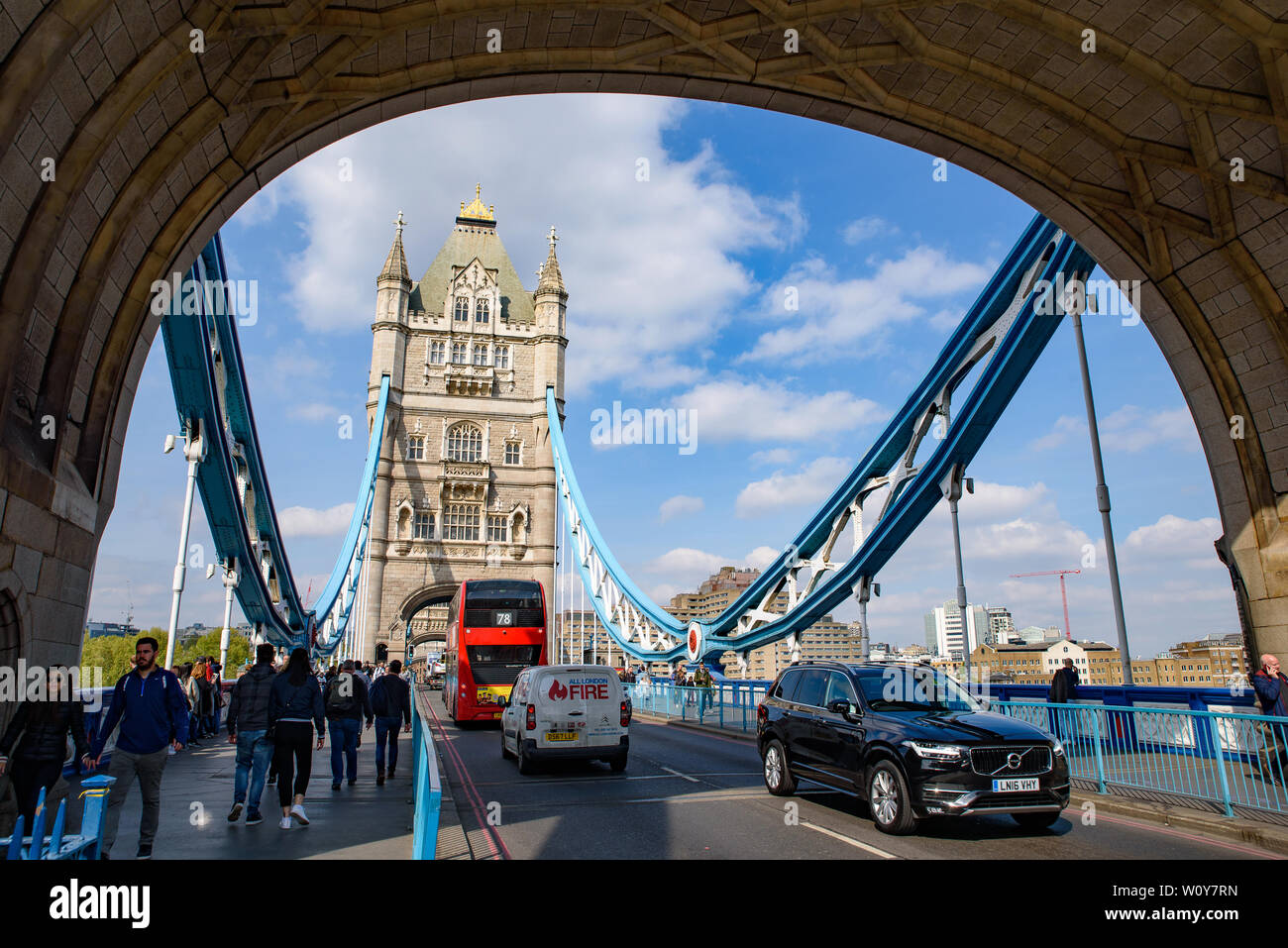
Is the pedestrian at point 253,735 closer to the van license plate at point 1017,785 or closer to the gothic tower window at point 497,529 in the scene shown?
the van license plate at point 1017,785

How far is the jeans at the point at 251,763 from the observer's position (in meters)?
8.11

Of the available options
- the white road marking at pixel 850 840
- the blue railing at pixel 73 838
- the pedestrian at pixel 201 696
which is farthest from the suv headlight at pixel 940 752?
the pedestrian at pixel 201 696

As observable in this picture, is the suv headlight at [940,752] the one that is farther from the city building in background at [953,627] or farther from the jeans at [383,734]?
the city building in background at [953,627]

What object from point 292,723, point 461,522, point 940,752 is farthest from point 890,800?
point 461,522

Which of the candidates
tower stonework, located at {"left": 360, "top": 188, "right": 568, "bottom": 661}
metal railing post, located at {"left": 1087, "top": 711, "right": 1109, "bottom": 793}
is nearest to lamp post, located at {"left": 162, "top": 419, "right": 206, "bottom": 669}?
metal railing post, located at {"left": 1087, "top": 711, "right": 1109, "bottom": 793}

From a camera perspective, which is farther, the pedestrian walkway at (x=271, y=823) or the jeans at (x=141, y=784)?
the pedestrian walkway at (x=271, y=823)

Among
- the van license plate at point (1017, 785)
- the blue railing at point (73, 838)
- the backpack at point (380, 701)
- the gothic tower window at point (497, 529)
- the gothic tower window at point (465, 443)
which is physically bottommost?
the van license plate at point (1017, 785)

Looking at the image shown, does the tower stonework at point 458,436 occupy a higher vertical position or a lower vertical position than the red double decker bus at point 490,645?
higher

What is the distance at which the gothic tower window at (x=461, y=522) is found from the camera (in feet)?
171

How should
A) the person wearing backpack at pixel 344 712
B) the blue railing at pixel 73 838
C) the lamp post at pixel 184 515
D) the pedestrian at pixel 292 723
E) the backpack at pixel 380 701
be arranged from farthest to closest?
the lamp post at pixel 184 515
the backpack at pixel 380 701
the person wearing backpack at pixel 344 712
the pedestrian at pixel 292 723
the blue railing at pixel 73 838

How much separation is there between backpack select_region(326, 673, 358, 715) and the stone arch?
3443 millimetres

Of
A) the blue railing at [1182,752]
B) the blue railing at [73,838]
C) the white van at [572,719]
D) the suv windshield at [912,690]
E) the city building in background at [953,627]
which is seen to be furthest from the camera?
the city building in background at [953,627]

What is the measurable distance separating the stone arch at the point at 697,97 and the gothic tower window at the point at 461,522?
43472 mm
